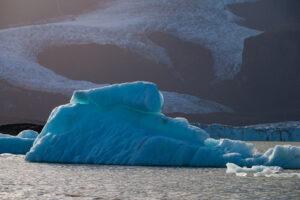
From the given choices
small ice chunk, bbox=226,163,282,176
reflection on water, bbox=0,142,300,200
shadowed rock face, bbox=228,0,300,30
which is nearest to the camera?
reflection on water, bbox=0,142,300,200

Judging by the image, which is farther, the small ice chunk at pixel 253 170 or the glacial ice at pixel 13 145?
the glacial ice at pixel 13 145

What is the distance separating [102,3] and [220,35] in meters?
12.3

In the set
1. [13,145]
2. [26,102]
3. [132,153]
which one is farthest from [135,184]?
[26,102]

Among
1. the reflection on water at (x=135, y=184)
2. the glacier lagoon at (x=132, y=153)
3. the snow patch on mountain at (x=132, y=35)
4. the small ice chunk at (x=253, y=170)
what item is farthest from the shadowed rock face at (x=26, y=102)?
the small ice chunk at (x=253, y=170)

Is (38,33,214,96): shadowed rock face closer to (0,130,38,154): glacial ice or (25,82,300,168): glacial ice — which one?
(0,130,38,154): glacial ice

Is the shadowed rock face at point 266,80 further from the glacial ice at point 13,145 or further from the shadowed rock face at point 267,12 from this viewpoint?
the glacial ice at point 13,145

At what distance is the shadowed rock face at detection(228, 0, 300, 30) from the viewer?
3969 centimetres

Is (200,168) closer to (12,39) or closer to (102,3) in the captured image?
(12,39)

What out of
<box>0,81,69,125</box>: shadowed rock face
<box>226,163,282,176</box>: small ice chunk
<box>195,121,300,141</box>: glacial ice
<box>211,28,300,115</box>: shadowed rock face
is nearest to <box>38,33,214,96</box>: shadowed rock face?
<box>211,28,300,115</box>: shadowed rock face

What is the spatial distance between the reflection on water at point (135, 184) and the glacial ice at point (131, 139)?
2.15 ft

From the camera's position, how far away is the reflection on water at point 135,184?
4.15 metres

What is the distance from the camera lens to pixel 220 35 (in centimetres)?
3438

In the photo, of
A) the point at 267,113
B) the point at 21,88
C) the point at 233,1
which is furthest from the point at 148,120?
the point at 233,1

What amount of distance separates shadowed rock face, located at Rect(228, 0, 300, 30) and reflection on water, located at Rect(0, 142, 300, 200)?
112 feet
